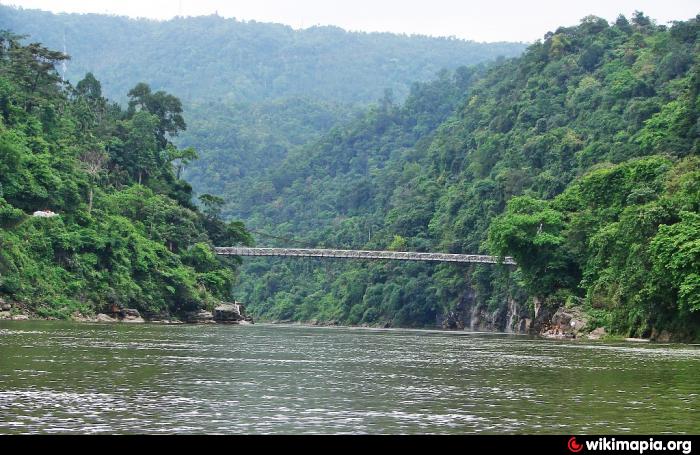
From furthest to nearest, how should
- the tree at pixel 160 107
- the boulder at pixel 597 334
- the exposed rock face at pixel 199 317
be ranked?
the tree at pixel 160 107, the exposed rock face at pixel 199 317, the boulder at pixel 597 334

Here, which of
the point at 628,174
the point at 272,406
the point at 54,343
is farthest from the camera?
the point at 628,174

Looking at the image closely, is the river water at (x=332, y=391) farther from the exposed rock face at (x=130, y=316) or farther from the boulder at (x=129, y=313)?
the boulder at (x=129, y=313)

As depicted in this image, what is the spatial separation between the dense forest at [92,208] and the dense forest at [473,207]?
219mm

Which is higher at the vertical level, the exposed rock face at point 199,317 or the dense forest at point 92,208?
the dense forest at point 92,208

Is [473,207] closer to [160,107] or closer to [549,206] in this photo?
[549,206]

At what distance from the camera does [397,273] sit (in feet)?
463

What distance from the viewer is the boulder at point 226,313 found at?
99.2 metres

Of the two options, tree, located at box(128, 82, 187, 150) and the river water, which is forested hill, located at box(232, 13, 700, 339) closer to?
the river water

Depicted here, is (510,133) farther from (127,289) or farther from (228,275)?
(127,289)

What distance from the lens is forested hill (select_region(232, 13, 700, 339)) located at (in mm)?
65375

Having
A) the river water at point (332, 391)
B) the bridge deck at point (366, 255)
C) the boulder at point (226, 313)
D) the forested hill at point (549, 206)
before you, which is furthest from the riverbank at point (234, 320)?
the river water at point (332, 391)

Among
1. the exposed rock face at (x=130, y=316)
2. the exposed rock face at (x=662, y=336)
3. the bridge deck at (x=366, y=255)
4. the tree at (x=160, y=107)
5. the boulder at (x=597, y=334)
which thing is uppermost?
the tree at (x=160, y=107)
